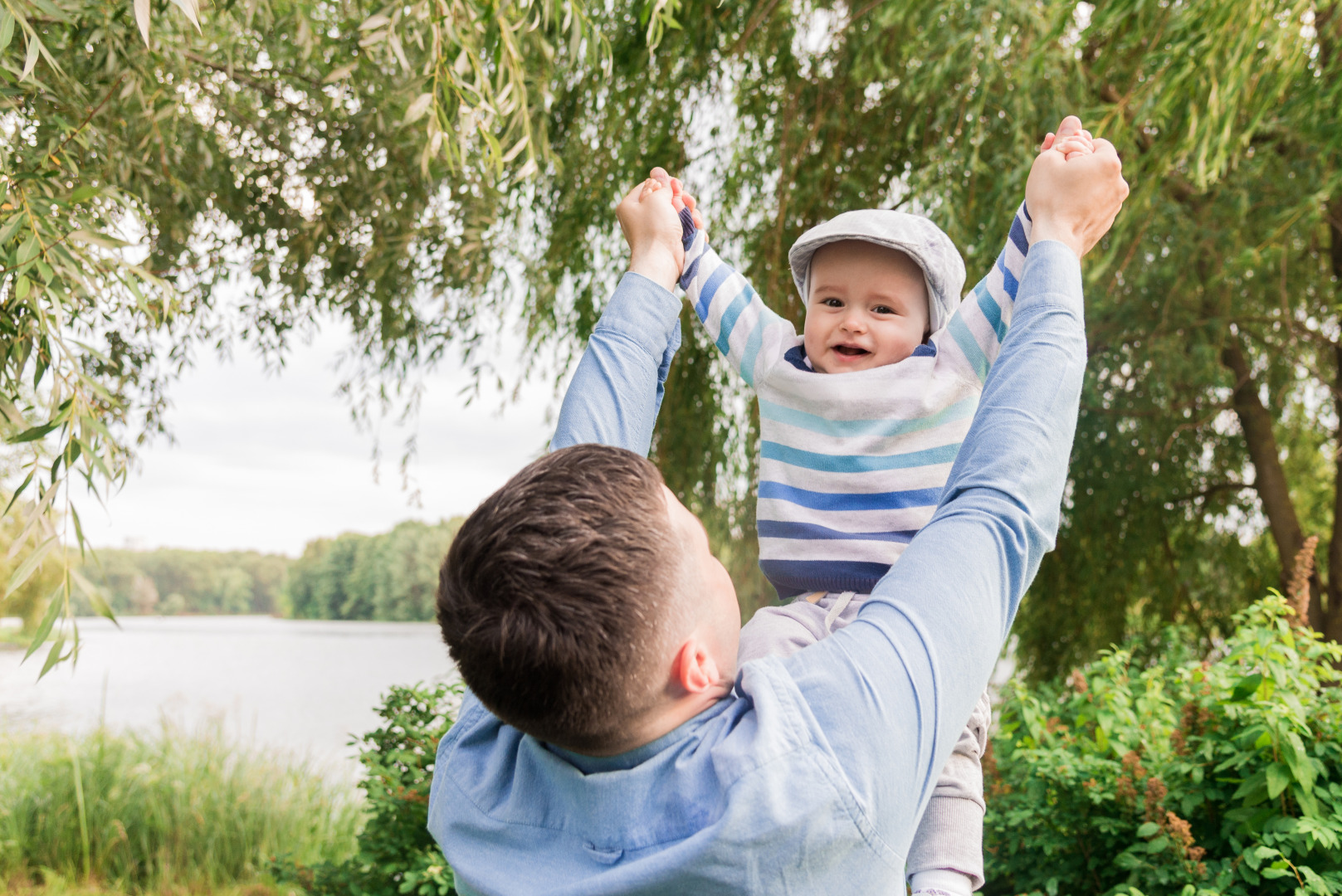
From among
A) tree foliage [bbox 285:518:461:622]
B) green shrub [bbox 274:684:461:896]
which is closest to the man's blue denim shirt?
green shrub [bbox 274:684:461:896]

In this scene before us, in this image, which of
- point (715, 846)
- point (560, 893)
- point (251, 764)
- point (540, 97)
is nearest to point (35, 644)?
point (560, 893)

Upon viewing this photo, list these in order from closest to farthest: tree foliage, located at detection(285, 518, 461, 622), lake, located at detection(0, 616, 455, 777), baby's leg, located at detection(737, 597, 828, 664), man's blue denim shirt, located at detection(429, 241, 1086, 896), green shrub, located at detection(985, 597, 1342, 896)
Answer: man's blue denim shirt, located at detection(429, 241, 1086, 896) < baby's leg, located at detection(737, 597, 828, 664) < green shrub, located at detection(985, 597, 1342, 896) < lake, located at detection(0, 616, 455, 777) < tree foliage, located at detection(285, 518, 461, 622)

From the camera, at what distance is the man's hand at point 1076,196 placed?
928 millimetres

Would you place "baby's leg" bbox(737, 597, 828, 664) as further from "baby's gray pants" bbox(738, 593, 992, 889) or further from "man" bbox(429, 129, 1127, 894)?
"man" bbox(429, 129, 1127, 894)

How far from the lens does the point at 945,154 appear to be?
334 centimetres

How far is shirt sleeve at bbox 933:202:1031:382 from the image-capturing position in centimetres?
110

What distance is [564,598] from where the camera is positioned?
70 centimetres

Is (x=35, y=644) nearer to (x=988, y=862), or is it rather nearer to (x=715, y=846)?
(x=715, y=846)

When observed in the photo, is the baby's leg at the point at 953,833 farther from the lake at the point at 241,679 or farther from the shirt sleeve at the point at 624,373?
the lake at the point at 241,679

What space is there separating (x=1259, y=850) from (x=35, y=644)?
228 centimetres

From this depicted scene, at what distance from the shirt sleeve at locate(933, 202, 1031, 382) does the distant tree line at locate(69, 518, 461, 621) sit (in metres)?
4.97

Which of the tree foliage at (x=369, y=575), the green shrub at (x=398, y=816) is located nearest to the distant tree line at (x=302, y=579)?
the tree foliage at (x=369, y=575)

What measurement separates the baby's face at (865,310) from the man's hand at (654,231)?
21cm

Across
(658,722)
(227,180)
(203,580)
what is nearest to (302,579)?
(203,580)
